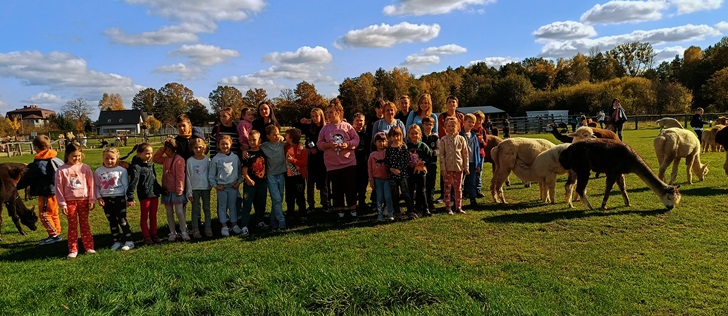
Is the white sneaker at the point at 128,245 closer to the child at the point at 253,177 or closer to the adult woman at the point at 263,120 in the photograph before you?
the child at the point at 253,177

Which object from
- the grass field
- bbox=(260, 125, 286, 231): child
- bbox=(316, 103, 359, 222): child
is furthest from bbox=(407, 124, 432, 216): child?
bbox=(260, 125, 286, 231): child

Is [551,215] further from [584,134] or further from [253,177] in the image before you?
[253,177]

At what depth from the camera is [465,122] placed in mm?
7969

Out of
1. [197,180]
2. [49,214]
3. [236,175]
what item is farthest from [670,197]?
[49,214]

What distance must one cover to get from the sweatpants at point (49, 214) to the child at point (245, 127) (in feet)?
10.4

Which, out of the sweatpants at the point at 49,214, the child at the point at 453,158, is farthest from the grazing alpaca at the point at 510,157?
the sweatpants at the point at 49,214

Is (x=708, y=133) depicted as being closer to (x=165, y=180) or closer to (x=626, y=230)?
(x=626, y=230)

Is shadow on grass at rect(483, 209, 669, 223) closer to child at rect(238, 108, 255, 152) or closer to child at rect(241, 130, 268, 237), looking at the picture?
child at rect(241, 130, 268, 237)

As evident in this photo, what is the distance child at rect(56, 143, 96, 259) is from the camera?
597cm

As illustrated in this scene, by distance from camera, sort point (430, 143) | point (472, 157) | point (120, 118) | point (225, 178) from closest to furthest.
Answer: point (225, 178) < point (430, 143) < point (472, 157) < point (120, 118)

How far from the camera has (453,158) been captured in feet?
23.9

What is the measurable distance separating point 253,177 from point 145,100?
106 m

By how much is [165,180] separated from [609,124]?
56.7ft

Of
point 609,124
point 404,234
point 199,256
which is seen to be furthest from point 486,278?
point 609,124
